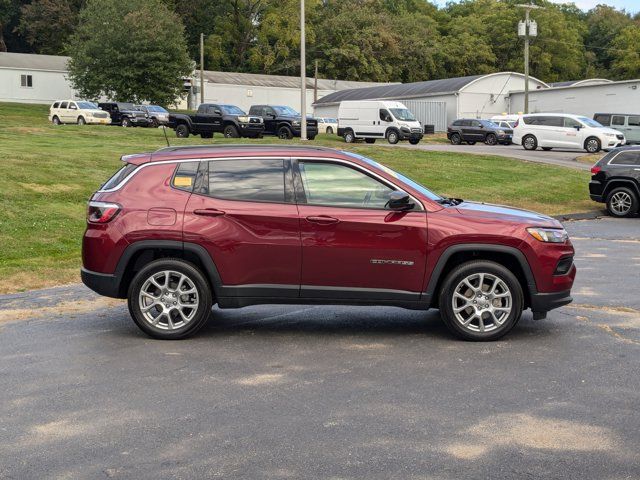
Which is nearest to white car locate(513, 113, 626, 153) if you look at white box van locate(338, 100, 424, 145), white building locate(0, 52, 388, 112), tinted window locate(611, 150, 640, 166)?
white box van locate(338, 100, 424, 145)

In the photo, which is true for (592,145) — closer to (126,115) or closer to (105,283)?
(126,115)

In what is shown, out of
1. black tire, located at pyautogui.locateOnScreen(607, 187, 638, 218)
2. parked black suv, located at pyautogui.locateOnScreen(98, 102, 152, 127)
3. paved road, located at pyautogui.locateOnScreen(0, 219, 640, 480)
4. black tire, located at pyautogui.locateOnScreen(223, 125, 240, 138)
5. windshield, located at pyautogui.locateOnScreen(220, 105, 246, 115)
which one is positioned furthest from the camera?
parked black suv, located at pyautogui.locateOnScreen(98, 102, 152, 127)

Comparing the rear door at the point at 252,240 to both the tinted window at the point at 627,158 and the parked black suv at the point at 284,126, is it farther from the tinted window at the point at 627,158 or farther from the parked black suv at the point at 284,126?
the parked black suv at the point at 284,126

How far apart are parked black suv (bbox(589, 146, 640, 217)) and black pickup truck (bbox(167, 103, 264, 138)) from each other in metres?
A: 21.0

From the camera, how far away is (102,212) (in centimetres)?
789

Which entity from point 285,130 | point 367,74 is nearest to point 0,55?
point 367,74

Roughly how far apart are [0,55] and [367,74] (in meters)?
36.2

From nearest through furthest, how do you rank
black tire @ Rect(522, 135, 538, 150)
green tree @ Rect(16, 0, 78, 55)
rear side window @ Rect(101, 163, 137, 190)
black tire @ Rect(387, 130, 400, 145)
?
1. rear side window @ Rect(101, 163, 137, 190)
2. black tire @ Rect(522, 135, 538, 150)
3. black tire @ Rect(387, 130, 400, 145)
4. green tree @ Rect(16, 0, 78, 55)

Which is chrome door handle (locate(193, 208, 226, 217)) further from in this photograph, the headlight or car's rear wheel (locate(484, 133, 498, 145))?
car's rear wheel (locate(484, 133, 498, 145))

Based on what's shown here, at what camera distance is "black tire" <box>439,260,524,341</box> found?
7625 millimetres

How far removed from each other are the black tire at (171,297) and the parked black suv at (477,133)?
140 ft

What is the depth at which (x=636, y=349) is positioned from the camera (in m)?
7.32

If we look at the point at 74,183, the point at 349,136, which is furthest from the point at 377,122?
the point at 74,183

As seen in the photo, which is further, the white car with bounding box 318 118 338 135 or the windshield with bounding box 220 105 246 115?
the white car with bounding box 318 118 338 135
